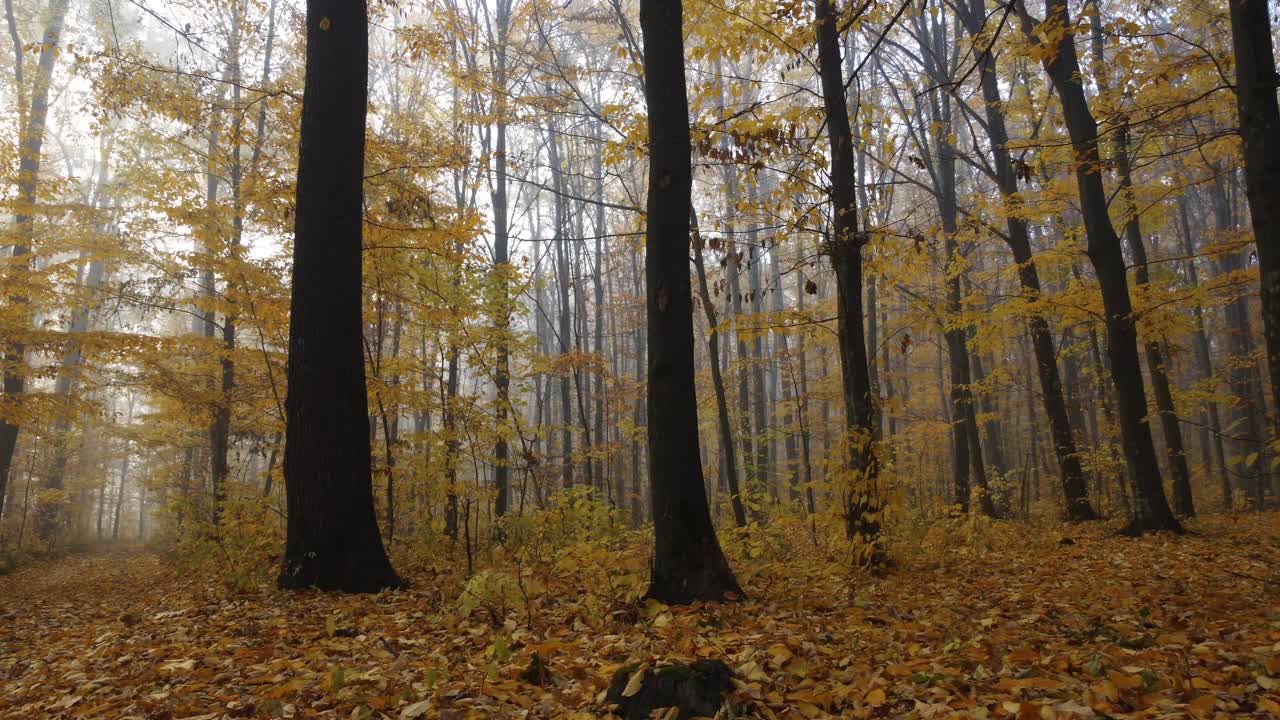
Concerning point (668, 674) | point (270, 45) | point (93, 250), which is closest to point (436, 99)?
point (270, 45)

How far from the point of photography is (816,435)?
71.3ft

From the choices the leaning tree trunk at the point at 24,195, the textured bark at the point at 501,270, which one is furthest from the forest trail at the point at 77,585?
the textured bark at the point at 501,270

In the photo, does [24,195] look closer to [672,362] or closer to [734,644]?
[672,362]

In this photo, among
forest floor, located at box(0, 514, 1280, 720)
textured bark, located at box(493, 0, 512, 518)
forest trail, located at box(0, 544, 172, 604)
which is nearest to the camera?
forest floor, located at box(0, 514, 1280, 720)

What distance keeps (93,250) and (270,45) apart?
659 centimetres

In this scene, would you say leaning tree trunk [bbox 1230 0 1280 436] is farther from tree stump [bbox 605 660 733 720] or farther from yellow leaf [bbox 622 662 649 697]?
yellow leaf [bbox 622 662 649 697]

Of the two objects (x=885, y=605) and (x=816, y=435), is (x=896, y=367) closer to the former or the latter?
(x=816, y=435)

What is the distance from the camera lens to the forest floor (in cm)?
276

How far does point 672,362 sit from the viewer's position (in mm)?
4730

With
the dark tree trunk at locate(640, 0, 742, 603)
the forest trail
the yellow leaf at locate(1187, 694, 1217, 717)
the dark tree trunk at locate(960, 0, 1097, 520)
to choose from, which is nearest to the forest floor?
the yellow leaf at locate(1187, 694, 1217, 717)

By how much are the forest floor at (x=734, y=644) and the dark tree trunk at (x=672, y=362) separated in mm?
308

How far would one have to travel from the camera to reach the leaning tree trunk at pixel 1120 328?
802 centimetres

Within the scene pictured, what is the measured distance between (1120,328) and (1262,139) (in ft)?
14.0

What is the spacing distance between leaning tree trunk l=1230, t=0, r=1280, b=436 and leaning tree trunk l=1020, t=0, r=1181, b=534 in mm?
3485
